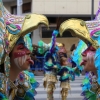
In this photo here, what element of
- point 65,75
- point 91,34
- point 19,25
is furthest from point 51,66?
point 19,25

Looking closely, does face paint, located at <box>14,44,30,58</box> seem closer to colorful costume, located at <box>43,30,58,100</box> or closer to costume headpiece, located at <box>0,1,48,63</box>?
costume headpiece, located at <box>0,1,48,63</box>

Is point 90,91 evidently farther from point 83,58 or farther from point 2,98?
point 2,98

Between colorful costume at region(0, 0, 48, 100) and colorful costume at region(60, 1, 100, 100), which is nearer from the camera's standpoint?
colorful costume at region(0, 0, 48, 100)

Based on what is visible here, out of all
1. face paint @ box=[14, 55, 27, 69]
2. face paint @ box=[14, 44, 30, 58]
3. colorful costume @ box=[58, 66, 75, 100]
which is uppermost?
face paint @ box=[14, 44, 30, 58]

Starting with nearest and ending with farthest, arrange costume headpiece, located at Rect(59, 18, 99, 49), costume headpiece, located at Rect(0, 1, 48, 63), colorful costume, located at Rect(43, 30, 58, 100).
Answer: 1. costume headpiece, located at Rect(0, 1, 48, 63)
2. costume headpiece, located at Rect(59, 18, 99, 49)
3. colorful costume, located at Rect(43, 30, 58, 100)

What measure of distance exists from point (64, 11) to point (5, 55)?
16.9 metres

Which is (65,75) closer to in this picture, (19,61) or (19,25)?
(19,61)

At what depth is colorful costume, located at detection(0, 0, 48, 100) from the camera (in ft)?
13.8

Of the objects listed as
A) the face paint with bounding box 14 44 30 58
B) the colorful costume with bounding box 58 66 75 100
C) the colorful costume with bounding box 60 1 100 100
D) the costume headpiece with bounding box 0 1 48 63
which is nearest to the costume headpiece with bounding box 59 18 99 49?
the colorful costume with bounding box 60 1 100 100

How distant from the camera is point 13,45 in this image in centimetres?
457

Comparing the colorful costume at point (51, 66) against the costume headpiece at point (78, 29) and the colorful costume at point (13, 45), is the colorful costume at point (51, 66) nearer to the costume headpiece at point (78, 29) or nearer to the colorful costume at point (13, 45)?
the colorful costume at point (13, 45)

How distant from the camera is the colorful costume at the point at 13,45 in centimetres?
420

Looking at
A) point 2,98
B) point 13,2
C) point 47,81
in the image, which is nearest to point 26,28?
point 2,98

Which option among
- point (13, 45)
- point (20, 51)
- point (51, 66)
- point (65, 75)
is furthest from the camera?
point (65, 75)
